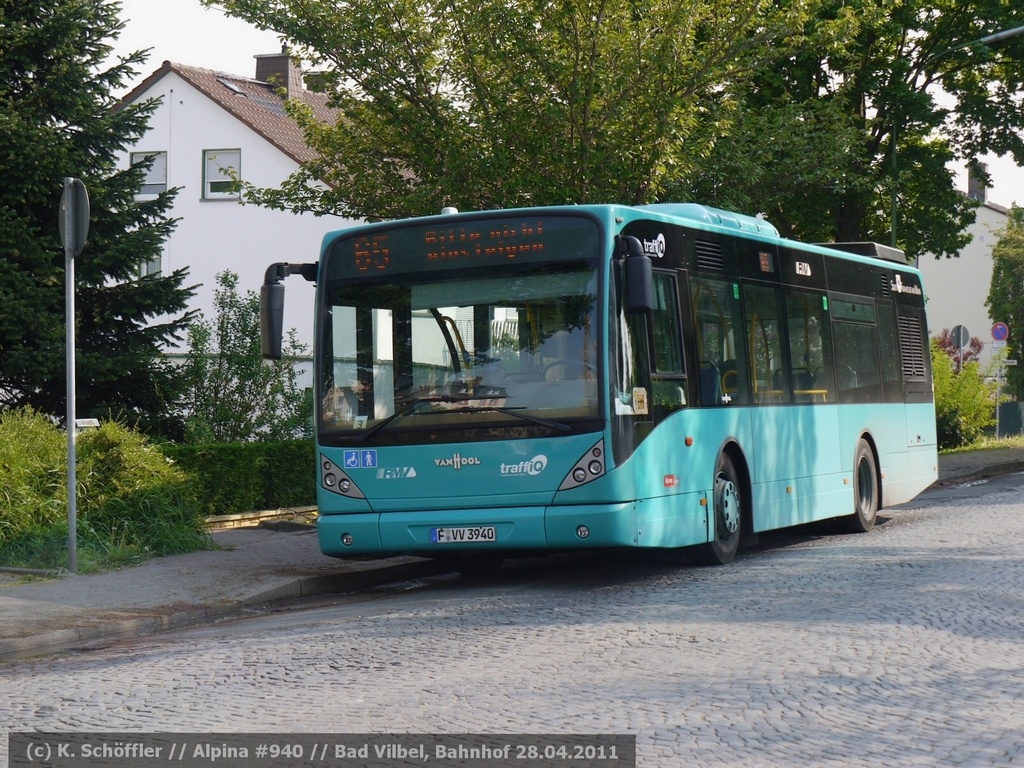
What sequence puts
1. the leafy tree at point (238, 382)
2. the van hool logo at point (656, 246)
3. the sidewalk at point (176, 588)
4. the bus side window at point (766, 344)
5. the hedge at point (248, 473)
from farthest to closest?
the leafy tree at point (238, 382) < the hedge at point (248, 473) < the bus side window at point (766, 344) < the van hool logo at point (656, 246) < the sidewalk at point (176, 588)

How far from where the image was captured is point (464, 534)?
1134 centimetres

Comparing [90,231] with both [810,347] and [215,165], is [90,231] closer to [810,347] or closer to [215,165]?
[810,347]

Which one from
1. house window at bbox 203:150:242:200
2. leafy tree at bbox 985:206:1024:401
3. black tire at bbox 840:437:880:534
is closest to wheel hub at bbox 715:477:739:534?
black tire at bbox 840:437:880:534

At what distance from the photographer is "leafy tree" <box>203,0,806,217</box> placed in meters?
17.3

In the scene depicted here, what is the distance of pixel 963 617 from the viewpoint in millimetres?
9320

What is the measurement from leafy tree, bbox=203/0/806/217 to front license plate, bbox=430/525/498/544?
7.24 m

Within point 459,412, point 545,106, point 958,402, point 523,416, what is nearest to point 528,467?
point 523,416

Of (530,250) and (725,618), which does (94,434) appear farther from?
(725,618)

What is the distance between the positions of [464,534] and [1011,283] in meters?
46.0

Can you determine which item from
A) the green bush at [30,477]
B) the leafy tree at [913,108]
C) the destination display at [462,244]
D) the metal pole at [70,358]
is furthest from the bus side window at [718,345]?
the leafy tree at [913,108]

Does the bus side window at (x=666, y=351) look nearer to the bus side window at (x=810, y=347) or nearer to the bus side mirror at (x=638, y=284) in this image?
the bus side mirror at (x=638, y=284)

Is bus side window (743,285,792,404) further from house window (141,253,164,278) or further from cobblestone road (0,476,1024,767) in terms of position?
house window (141,253,164,278)

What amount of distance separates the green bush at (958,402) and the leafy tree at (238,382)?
17366 millimetres

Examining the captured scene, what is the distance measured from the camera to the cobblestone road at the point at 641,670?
20.4 feet
